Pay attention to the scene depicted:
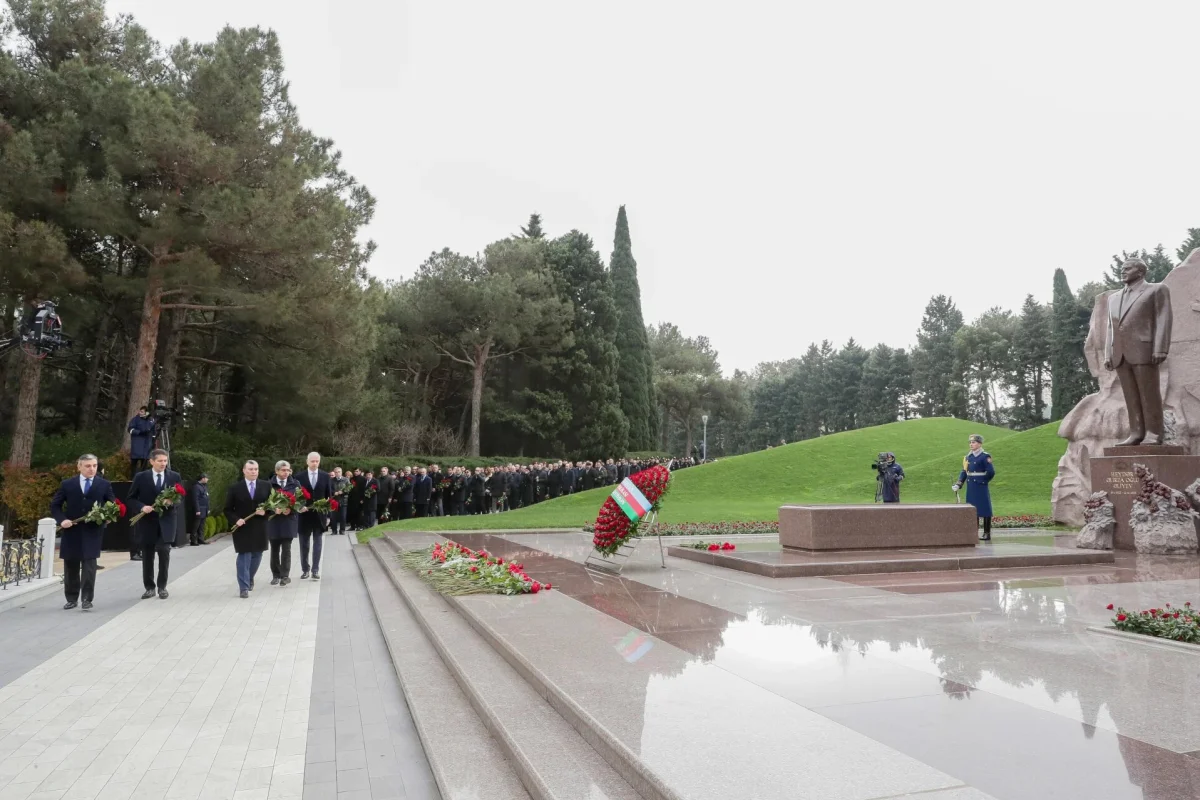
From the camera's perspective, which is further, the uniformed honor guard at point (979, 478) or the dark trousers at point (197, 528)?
the dark trousers at point (197, 528)

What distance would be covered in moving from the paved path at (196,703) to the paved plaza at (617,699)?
24mm

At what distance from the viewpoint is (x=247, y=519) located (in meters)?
9.20

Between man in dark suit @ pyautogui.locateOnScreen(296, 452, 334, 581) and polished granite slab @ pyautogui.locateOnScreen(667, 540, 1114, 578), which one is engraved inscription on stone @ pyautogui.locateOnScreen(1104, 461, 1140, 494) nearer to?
polished granite slab @ pyautogui.locateOnScreen(667, 540, 1114, 578)

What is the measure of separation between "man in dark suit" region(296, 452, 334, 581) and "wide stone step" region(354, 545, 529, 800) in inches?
142

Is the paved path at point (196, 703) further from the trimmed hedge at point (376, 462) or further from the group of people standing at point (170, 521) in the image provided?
the trimmed hedge at point (376, 462)

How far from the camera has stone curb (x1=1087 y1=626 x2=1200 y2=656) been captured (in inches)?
207

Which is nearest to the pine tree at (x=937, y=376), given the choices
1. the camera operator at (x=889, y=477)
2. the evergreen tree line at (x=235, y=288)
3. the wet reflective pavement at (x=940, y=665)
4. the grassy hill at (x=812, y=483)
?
the grassy hill at (x=812, y=483)

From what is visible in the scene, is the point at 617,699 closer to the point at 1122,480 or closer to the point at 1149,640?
the point at 1149,640

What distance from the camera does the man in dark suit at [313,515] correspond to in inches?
406

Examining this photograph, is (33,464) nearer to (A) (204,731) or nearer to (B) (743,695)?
(A) (204,731)

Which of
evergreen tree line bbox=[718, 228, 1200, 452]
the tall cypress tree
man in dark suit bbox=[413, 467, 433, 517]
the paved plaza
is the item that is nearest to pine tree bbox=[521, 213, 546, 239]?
the tall cypress tree

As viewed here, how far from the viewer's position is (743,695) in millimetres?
4180

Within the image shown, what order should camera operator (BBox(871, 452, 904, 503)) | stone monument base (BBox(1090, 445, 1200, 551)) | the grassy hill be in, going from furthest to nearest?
the grassy hill
camera operator (BBox(871, 452, 904, 503))
stone monument base (BBox(1090, 445, 1200, 551))

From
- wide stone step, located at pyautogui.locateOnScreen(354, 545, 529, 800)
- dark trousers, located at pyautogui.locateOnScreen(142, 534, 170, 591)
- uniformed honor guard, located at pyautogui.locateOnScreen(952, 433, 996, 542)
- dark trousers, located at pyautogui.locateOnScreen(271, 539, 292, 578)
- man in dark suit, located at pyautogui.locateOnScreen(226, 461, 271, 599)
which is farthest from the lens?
uniformed honor guard, located at pyautogui.locateOnScreen(952, 433, 996, 542)
